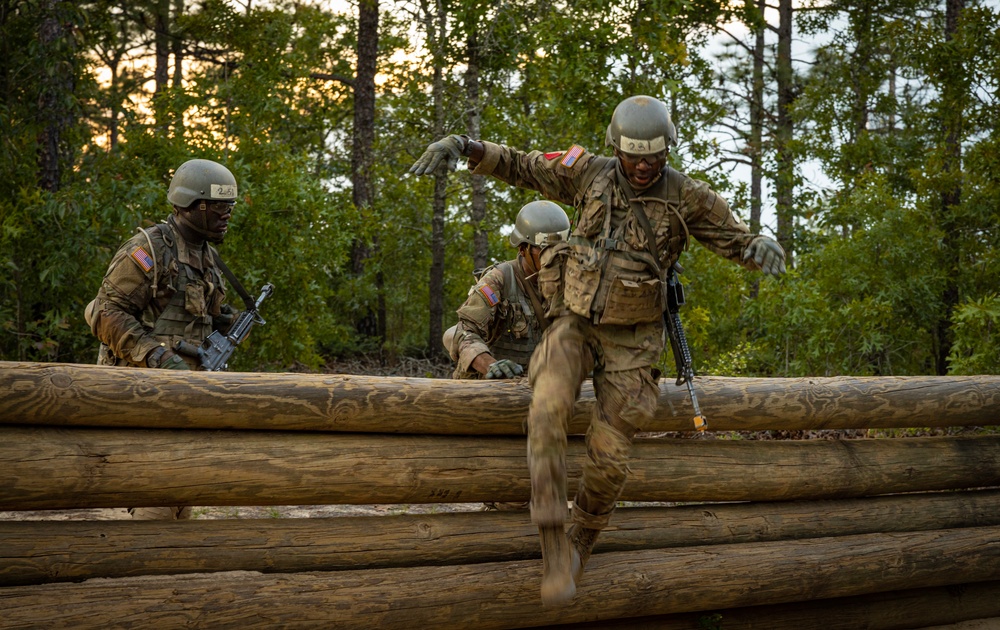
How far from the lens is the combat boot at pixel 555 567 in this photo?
Answer: 4.41 m

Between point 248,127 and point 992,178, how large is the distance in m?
7.98

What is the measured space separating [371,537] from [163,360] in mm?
A: 1673

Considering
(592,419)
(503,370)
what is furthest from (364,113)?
(592,419)

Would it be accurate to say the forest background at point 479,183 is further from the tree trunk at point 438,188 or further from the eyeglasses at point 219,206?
the eyeglasses at point 219,206

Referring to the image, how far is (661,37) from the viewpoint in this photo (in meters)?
10.7

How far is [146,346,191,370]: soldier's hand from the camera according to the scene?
18.7ft

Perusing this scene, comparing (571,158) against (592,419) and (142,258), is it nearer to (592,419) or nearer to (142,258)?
(592,419)

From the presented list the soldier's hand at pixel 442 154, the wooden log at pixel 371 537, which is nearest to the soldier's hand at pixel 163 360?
the wooden log at pixel 371 537

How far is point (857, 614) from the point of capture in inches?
241

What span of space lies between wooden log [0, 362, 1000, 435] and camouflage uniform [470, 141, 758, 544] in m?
0.61

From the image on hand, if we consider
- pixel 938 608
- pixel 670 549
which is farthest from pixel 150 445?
pixel 938 608

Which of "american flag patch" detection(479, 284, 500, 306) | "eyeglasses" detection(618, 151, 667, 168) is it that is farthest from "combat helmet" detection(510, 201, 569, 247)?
"eyeglasses" detection(618, 151, 667, 168)

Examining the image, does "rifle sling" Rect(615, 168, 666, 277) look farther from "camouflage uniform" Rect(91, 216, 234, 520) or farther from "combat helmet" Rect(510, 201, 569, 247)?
"camouflage uniform" Rect(91, 216, 234, 520)

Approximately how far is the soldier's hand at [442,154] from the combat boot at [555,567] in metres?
1.74
